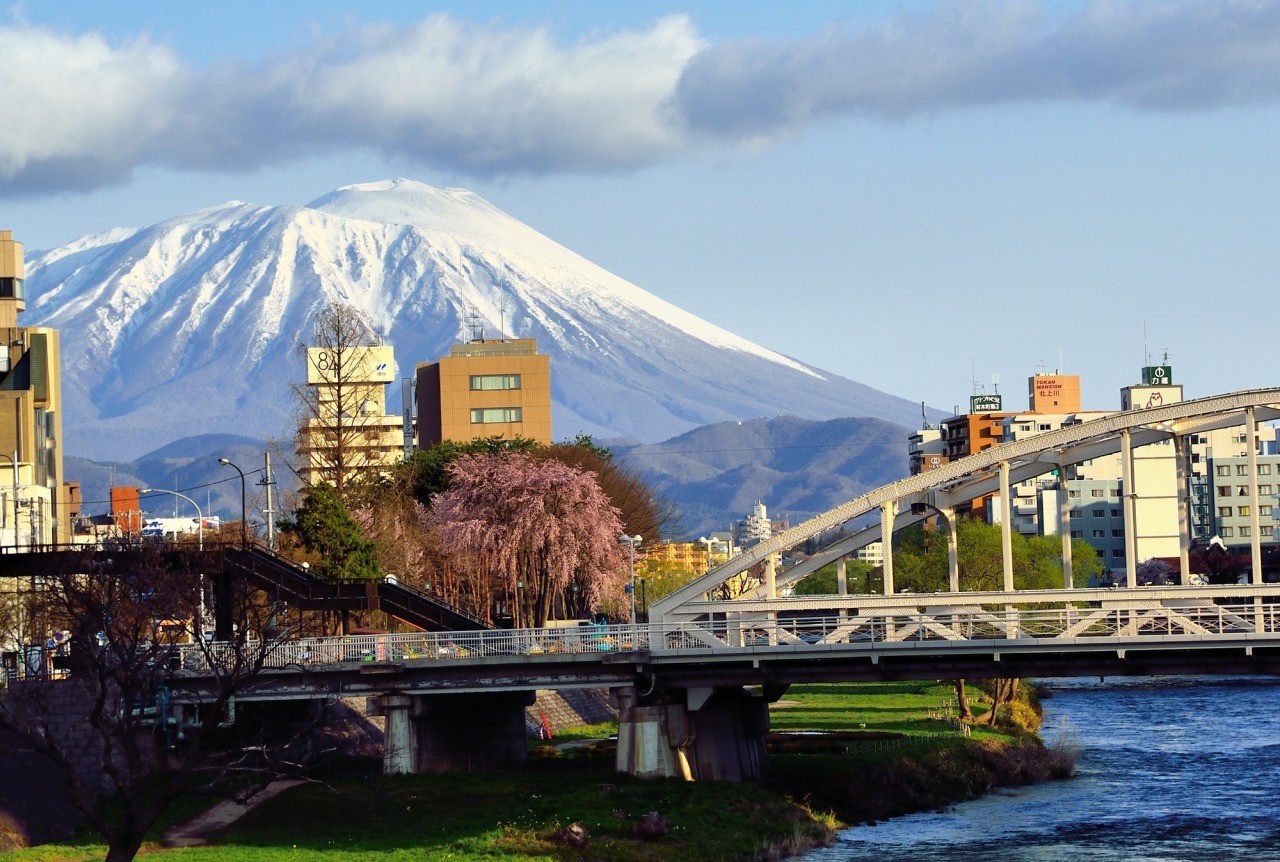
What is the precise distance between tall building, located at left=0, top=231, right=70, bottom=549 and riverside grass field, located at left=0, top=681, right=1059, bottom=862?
43794mm

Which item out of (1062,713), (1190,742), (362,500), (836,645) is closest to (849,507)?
(836,645)

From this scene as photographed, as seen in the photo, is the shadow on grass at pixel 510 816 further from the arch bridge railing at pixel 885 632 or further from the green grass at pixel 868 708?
the green grass at pixel 868 708

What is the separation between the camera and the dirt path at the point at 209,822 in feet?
189

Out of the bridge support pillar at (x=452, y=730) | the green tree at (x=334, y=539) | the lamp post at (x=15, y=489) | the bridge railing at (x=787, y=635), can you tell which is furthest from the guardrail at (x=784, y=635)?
the lamp post at (x=15, y=489)

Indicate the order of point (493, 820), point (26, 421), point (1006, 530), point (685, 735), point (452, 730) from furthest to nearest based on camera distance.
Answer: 1. point (26, 421)
2. point (452, 730)
3. point (1006, 530)
4. point (685, 735)
5. point (493, 820)

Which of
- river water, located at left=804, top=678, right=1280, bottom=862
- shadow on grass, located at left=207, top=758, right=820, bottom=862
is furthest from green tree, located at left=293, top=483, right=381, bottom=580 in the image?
river water, located at left=804, top=678, right=1280, bottom=862

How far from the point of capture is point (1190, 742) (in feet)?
297

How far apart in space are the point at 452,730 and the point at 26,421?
62.1 m

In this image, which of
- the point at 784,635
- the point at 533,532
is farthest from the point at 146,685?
the point at 533,532

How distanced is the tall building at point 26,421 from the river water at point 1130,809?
56.2 metres

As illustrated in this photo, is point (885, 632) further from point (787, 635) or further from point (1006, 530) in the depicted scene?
point (1006, 530)

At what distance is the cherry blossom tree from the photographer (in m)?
111

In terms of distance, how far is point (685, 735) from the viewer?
6700 cm

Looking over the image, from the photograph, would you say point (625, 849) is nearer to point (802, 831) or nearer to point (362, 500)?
point (802, 831)
